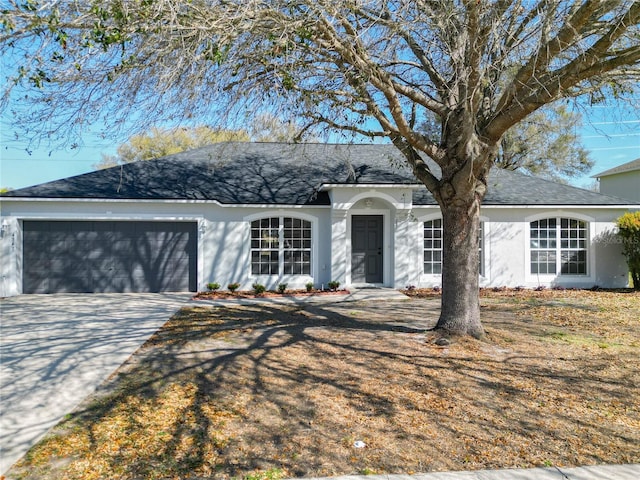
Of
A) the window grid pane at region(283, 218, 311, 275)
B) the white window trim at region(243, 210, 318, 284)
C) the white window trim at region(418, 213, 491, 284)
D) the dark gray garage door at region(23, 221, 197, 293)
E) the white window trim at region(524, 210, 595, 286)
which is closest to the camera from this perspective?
the dark gray garage door at region(23, 221, 197, 293)

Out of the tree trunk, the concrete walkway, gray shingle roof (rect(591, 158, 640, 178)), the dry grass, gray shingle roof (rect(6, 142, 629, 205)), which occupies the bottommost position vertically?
the dry grass

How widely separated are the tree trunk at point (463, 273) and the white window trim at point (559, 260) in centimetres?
840

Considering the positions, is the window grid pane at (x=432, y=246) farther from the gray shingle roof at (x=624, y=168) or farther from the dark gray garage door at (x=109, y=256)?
the gray shingle roof at (x=624, y=168)

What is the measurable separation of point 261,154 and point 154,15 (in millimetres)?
11797

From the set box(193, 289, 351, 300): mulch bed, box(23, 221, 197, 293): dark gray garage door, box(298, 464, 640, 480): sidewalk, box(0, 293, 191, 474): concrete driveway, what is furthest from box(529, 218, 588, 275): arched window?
box(298, 464, 640, 480): sidewalk

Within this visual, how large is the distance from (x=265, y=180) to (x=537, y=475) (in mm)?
12736

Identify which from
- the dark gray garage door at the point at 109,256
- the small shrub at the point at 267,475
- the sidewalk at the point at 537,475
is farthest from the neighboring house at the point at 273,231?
the small shrub at the point at 267,475

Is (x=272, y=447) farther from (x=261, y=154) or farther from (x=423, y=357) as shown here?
(x=261, y=154)

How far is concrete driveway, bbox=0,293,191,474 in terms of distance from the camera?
4.55 meters

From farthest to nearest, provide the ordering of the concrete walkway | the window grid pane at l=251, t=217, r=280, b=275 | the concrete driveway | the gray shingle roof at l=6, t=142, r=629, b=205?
the window grid pane at l=251, t=217, r=280, b=275 < the gray shingle roof at l=6, t=142, r=629, b=205 < the concrete walkway < the concrete driveway

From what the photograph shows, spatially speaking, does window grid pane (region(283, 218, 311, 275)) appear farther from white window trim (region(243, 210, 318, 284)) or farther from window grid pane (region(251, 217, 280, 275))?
window grid pane (region(251, 217, 280, 275))

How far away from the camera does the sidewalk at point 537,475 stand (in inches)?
135

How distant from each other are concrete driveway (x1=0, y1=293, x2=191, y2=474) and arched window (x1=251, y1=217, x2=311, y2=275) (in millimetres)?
2826

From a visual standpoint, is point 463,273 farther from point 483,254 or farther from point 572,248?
point 572,248
